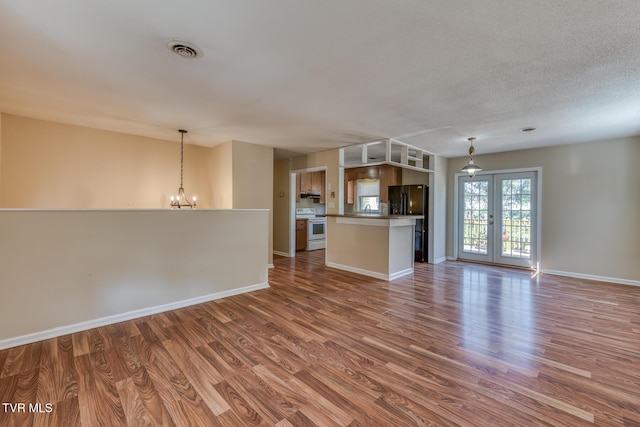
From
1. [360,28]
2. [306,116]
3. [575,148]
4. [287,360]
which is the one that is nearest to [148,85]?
[306,116]

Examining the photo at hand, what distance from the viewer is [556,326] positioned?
295 cm

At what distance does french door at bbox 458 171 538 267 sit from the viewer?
562cm

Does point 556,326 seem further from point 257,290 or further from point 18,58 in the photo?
point 18,58

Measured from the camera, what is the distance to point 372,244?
496 cm

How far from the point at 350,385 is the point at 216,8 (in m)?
2.61

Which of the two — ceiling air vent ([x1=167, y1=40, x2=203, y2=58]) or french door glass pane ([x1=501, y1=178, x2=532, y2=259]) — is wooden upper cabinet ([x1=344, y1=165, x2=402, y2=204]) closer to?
french door glass pane ([x1=501, y1=178, x2=532, y2=259])

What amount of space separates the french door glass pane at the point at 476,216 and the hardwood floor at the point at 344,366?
8.61 ft

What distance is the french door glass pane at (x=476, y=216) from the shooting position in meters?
6.20

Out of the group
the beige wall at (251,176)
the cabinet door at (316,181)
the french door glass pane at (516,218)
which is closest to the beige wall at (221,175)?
the beige wall at (251,176)

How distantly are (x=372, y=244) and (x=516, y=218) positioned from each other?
10.8 feet

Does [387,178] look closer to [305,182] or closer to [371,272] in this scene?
[305,182]

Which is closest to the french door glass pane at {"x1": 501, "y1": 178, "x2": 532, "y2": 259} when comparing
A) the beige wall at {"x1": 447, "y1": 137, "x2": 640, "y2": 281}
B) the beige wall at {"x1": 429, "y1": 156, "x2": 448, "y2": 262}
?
the beige wall at {"x1": 447, "y1": 137, "x2": 640, "y2": 281}

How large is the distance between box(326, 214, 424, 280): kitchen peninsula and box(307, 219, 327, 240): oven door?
1932 mm

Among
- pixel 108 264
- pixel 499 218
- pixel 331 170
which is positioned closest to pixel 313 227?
pixel 331 170
